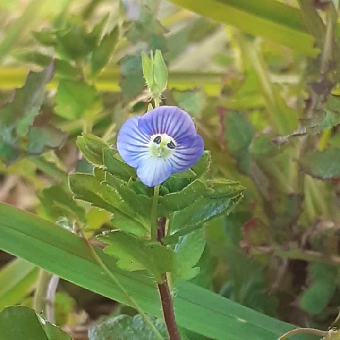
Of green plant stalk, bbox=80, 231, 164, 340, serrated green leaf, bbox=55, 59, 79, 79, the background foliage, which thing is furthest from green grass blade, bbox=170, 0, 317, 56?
green plant stalk, bbox=80, 231, 164, 340

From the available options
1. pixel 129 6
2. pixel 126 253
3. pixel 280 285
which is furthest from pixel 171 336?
pixel 129 6

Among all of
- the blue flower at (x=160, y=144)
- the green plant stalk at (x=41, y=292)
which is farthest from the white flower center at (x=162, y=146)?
the green plant stalk at (x=41, y=292)

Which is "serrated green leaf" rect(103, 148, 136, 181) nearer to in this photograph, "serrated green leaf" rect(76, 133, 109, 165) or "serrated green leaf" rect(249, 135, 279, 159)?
"serrated green leaf" rect(76, 133, 109, 165)

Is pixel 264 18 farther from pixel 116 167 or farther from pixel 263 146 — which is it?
pixel 116 167

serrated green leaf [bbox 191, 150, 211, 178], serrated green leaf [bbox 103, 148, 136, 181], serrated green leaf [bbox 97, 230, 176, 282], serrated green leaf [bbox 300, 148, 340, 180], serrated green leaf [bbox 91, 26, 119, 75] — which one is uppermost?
serrated green leaf [bbox 91, 26, 119, 75]

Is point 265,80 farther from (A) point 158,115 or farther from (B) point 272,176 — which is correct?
(A) point 158,115
